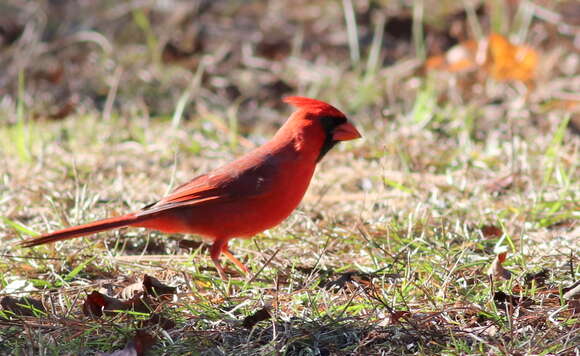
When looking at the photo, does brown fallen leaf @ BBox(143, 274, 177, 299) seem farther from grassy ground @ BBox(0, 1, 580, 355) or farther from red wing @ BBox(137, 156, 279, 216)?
red wing @ BBox(137, 156, 279, 216)

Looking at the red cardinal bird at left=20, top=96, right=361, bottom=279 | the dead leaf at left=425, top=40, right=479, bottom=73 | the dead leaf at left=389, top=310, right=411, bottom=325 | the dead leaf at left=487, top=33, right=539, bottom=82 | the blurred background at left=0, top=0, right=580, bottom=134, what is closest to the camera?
the dead leaf at left=389, top=310, right=411, bottom=325

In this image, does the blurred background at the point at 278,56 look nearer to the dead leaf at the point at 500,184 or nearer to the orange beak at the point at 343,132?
the dead leaf at the point at 500,184

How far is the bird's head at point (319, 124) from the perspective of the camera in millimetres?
3045

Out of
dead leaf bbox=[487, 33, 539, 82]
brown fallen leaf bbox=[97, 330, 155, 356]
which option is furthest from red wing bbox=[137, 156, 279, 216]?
dead leaf bbox=[487, 33, 539, 82]

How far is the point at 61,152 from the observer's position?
4289mm

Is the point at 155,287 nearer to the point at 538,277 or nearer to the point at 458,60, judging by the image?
the point at 538,277

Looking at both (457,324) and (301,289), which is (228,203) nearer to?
(301,289)

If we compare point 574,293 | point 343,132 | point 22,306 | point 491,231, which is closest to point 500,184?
point 491,231

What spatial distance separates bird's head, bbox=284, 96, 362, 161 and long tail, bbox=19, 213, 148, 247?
68 centimetres

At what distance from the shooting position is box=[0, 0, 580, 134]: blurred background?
499 cm

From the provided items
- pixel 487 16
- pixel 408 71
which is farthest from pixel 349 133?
pixel 487 16

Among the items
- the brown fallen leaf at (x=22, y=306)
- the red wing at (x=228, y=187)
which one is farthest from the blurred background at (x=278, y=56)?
the brown fallen leaf at (x=22, y=306)

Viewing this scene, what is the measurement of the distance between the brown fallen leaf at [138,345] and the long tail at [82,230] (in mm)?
535

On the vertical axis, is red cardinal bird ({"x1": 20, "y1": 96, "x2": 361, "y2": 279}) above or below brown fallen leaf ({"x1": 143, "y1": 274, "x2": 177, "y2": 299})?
above
